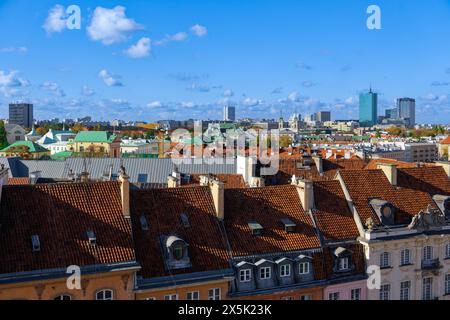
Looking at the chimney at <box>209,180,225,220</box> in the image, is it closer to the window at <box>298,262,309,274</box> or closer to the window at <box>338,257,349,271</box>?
the window at <box>298,262,309,274</box>

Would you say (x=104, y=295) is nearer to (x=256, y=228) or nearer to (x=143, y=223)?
(x=143, y=223)

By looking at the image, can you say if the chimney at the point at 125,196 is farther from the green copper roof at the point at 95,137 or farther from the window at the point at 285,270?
the green copper roof at the point at 95,137

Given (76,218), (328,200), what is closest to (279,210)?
(328,200)

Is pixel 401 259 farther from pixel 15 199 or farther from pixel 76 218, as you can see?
pixel 15 199

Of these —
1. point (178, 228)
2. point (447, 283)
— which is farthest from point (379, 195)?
point (178, 228)
